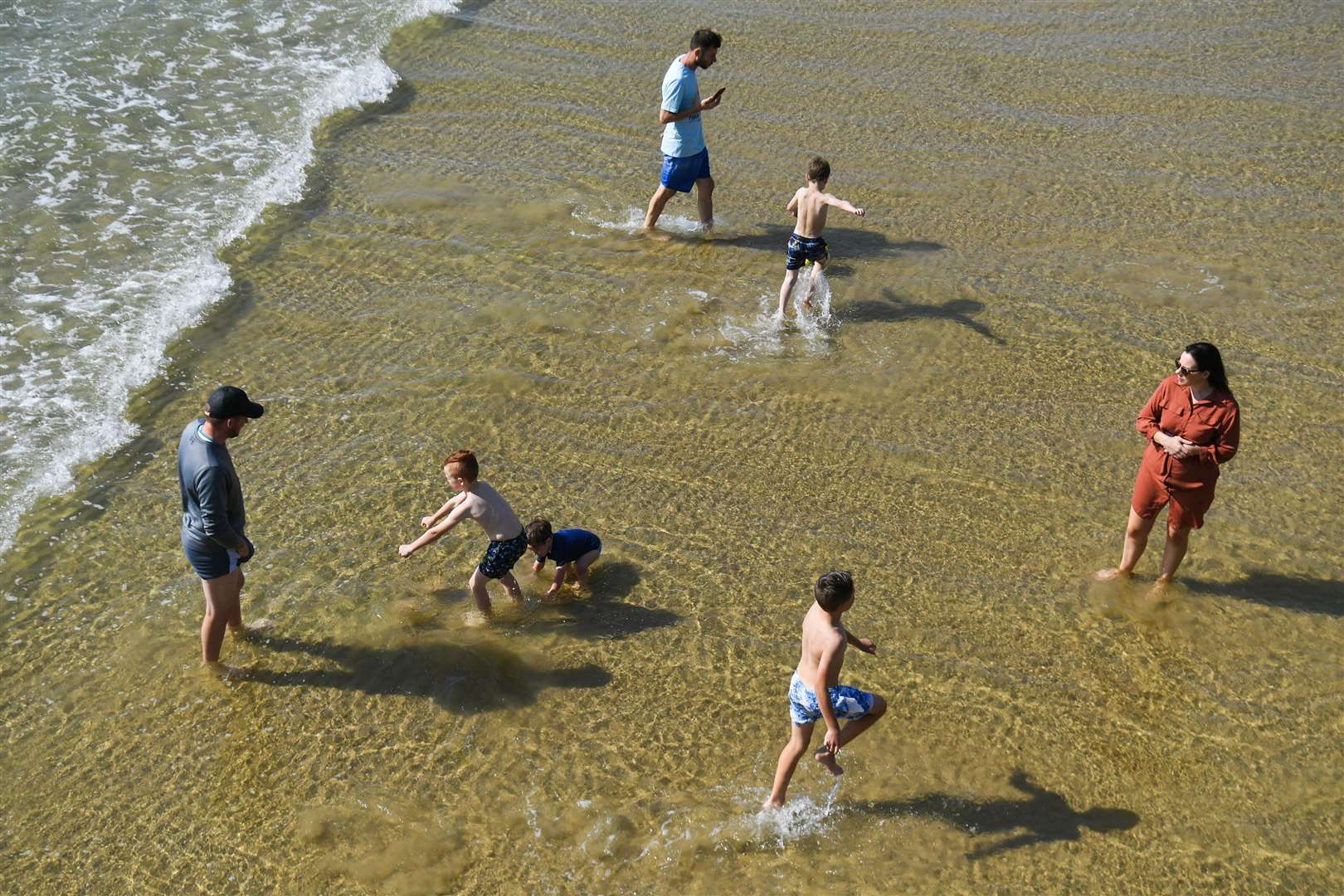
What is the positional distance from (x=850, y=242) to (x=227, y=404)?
6364mm

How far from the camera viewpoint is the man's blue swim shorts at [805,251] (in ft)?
29.0

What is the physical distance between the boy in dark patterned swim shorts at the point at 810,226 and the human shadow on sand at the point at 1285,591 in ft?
12.3

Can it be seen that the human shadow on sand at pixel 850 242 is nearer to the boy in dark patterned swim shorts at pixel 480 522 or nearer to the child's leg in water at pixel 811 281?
the child's leg in water at pixel 811 281

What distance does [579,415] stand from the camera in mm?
7930

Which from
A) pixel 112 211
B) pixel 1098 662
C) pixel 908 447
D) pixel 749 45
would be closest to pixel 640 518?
pixel 908 447

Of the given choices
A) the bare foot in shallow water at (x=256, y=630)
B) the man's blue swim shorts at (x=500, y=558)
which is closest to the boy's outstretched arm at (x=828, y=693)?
the man's blue swim shorts at (x=500, y=558)

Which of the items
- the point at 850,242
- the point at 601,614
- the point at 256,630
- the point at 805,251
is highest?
the point at 805,251

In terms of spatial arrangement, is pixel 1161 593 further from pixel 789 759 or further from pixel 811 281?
pixel 811 281

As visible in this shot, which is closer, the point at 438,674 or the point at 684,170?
the point at 438,674

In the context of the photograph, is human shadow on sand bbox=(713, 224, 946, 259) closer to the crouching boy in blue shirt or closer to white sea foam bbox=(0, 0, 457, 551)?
the crouching boy in blue shirt

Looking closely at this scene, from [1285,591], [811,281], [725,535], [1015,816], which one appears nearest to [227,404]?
[725,535]

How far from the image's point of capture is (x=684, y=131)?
9852 millimetres

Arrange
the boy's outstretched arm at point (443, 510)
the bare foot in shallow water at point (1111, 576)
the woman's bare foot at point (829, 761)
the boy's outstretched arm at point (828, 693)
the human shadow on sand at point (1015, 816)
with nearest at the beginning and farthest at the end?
1. the boy's outstretched arm at point (828, 693)
2. the woman's bare foot at point (829, 761)
3. the human shadow on sand at point (1015, 816)
4. the boy's outstretched arm at point (443, 510)
5. the bare foot in shallow water at point (1111, 576)

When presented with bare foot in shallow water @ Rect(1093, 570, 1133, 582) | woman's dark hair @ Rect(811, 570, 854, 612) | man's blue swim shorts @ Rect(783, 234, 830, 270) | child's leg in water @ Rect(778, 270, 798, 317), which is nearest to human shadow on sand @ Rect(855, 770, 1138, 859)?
woman's dark hair @ Rect(811, 570, 854, 612)
